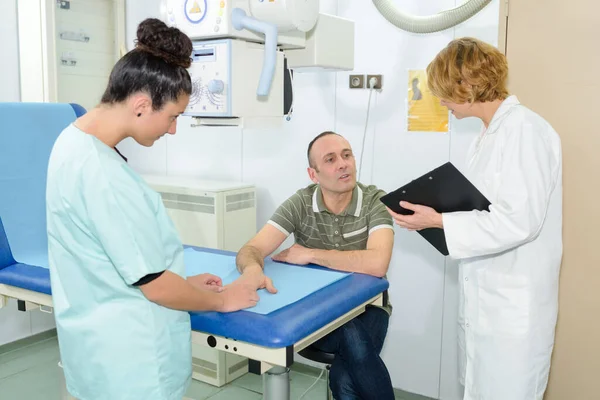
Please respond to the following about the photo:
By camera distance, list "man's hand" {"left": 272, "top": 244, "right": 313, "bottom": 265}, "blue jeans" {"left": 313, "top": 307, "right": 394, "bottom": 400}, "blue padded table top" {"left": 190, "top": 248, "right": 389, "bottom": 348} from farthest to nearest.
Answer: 1. "man's hand" {"left": 272, "top": 244, "right": 313, "bottom": 265}
2. "blue jeans" {"left": 313, "top": 307, "right": 394, "bottom": 400}
3. "blue padded table top" {"left": 190, "top": 248, "right": 389, "bottom": 348}

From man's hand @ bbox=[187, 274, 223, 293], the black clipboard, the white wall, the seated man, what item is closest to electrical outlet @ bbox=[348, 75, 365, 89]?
the seated man

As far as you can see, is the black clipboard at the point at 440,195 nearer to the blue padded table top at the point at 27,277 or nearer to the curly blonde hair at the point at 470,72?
the curly blonde hair at the point at 470,72

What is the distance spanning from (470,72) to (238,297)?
0.89 meters

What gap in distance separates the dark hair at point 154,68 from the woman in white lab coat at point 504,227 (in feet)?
2.48

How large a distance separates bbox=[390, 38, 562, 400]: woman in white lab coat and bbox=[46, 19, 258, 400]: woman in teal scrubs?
736 mm

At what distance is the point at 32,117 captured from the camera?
208 centimetres

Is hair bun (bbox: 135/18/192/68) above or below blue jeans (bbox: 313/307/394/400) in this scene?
above

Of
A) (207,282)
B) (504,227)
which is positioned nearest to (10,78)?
(207,282)

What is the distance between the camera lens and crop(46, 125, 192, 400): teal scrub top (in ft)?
3.76

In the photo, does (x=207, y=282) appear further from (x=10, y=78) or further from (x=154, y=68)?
(x=10, y=78)

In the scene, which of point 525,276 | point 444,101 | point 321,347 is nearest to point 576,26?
point 444,101

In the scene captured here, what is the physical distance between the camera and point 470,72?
156 centimetres

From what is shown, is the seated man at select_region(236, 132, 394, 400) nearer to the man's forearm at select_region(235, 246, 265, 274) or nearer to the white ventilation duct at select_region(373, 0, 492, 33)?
the man's forearm at select_region(235, 246, 265, 274)

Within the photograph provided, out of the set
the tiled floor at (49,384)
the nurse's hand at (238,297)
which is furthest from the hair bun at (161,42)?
the tiled floor at (49,384)
